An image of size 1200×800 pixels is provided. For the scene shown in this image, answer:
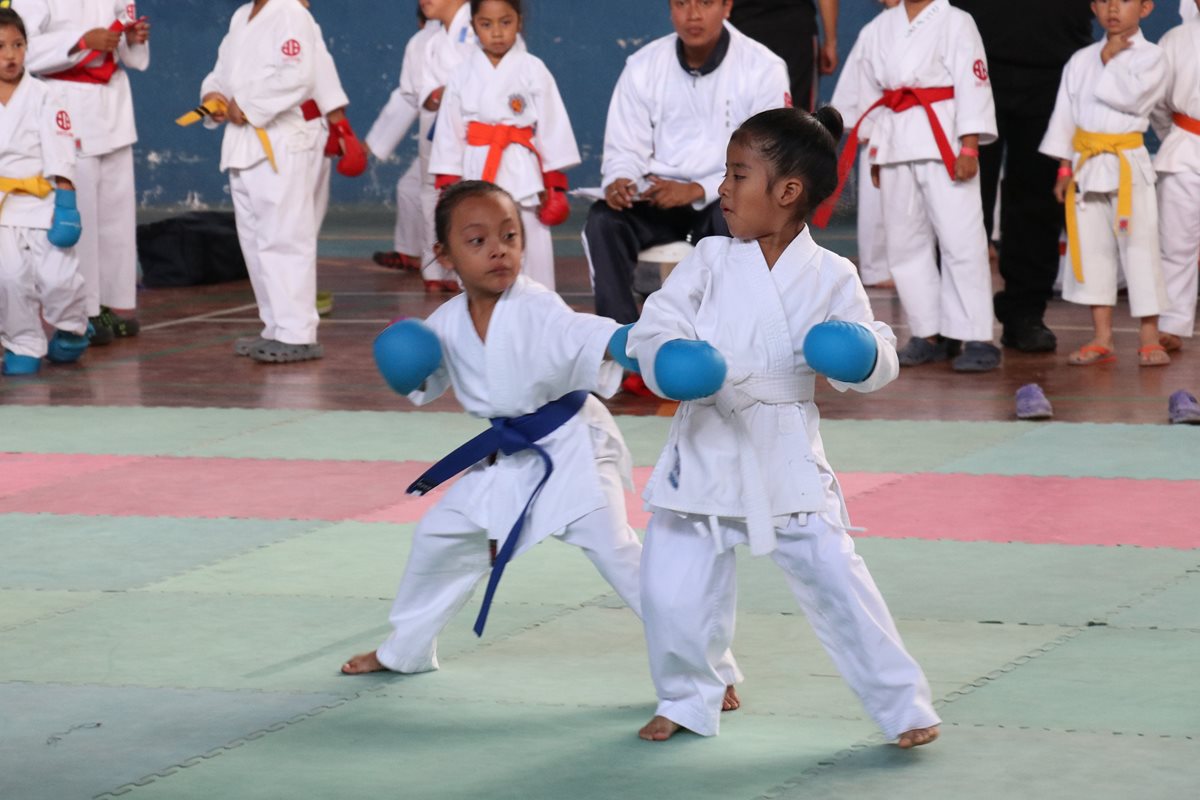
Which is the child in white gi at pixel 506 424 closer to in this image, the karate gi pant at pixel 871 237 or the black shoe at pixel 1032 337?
the black shoe at pixel 1032 337

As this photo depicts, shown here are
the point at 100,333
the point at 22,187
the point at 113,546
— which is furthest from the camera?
the point at 100,333

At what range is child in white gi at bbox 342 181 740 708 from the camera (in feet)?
10.6

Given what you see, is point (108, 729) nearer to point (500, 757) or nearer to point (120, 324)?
point (500, 757)

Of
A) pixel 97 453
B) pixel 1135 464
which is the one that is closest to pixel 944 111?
pixel 1135 464

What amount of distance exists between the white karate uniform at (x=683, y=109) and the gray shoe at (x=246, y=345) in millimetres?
2014

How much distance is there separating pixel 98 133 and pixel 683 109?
3057 mm

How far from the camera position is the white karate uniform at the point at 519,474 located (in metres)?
3.24

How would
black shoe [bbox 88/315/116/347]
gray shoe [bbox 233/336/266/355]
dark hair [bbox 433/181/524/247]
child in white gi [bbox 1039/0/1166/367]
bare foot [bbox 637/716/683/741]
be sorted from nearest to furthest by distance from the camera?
bare foot [bbox 637/716/683/741], dark hair [bbox 433/181/524/247], child in white gi [bbox 1039/0/1166/367], gray shoe [bbox 233/336/266/355], black shoe [bbox 88/315/116/347]

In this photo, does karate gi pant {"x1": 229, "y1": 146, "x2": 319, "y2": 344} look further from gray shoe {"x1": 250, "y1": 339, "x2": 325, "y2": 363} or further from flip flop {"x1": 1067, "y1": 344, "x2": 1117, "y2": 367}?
flip flop {"x1": 1067, "y1": 344, "x2": 1117, "y2": 367}

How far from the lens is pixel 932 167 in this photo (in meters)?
6.95

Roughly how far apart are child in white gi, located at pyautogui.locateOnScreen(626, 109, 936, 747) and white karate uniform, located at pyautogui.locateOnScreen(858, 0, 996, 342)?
13.0 ft

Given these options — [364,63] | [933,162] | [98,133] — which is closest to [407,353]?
[933,162]

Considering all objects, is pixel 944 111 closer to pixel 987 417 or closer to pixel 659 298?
pixel 987 417

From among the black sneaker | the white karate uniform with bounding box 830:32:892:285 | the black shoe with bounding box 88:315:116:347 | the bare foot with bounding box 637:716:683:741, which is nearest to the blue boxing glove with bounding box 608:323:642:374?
the bare foot with bounding box 637:716:683:741
